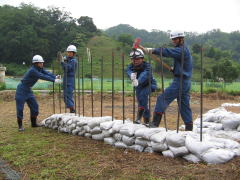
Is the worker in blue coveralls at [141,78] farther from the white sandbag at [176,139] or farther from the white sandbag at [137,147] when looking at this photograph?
the white sandbag at [176,139]

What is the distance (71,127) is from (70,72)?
52.8 inches

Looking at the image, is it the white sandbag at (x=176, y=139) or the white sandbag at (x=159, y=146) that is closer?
the white sandbag at (x=176, y=139)

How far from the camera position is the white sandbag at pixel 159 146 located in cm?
426

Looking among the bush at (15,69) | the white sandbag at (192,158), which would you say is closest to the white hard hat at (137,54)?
the white sandbag at (192,158)

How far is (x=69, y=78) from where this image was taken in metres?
7.13

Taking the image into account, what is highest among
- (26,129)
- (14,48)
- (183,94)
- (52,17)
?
(52,17)

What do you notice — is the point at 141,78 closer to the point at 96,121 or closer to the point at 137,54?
the point at 137,54

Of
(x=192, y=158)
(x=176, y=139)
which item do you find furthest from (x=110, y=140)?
(x=192, y=158)

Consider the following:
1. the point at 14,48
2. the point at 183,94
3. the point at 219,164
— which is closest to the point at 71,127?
the point at 183,94

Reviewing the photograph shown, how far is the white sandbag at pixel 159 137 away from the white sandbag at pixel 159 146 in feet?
0.13

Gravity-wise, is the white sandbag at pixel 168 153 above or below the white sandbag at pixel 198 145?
below

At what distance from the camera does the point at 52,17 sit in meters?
69.2

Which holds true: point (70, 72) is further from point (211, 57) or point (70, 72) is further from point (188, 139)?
point (211, 57)

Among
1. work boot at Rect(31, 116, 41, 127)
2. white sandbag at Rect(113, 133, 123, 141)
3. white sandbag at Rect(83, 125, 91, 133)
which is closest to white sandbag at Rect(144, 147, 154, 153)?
white sandbag at Rect(113, 133, 123, 141)
